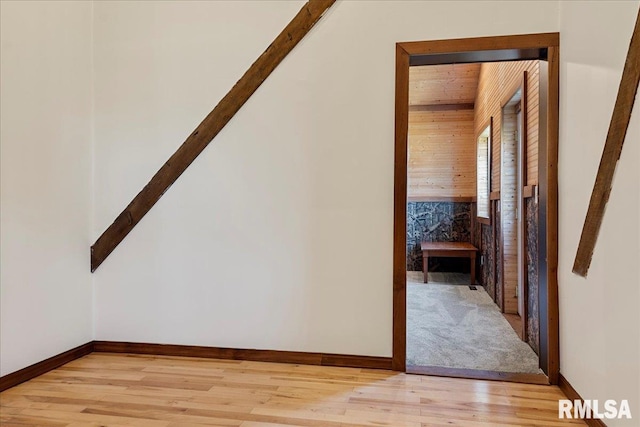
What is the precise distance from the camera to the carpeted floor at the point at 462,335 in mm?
2656

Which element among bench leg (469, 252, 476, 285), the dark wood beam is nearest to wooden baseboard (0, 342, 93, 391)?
bench leg (469, 252, 476, 285)

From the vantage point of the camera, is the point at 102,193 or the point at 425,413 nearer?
the point at 425,413

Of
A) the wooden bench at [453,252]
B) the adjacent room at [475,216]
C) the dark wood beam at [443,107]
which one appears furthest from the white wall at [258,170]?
the dark wood beam at [443,107]

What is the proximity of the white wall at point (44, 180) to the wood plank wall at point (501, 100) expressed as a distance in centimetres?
311

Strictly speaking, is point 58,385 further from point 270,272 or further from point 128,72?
point 128,72

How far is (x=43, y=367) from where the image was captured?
2.37m

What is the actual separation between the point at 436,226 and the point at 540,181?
474cm

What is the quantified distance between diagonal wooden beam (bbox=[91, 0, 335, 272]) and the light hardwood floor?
2.82 feet

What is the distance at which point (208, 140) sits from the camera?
264 centimetres

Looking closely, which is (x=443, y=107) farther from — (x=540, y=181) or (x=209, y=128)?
(x=209, y=128)

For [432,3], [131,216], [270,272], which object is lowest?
[270,272]

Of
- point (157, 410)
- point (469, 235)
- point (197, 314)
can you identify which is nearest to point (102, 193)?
point (197, 314)

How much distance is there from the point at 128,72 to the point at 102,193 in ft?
2.90

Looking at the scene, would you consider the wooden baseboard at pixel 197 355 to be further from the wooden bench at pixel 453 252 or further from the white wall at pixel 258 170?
the wooden bench at pixel 453 252
